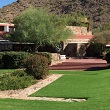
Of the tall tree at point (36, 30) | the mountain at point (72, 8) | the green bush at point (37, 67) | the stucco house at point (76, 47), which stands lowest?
the green bush at point (37, 67)

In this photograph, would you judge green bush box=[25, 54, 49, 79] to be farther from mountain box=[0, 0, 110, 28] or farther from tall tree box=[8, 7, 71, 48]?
mountain box=[0, 0, 110, 28]

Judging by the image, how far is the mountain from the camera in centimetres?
9006

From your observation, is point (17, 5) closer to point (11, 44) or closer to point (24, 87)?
point (11, 44)

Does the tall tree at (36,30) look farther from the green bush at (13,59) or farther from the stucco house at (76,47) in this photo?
the stucco house at (76,47)

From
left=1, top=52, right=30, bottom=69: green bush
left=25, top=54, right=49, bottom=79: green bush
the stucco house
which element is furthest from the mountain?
left=25, top=54, right=49, bottom=79: green bush

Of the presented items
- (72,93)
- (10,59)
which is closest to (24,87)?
(72,93)

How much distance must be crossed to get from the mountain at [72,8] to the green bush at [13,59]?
57.8 metres

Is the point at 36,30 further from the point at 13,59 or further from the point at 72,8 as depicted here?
the point at 72,8

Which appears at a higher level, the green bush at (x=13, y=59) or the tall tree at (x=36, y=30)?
the tall tree at (x=36, y=30)

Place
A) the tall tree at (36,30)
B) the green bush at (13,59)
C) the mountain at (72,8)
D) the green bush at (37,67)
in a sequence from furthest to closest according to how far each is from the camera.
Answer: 1. the mountain at (72,8)
2. the tall tree at (36,30)
3. the green bush at (13,59)
4. the green bush at (37,67)

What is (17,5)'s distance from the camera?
104312mm

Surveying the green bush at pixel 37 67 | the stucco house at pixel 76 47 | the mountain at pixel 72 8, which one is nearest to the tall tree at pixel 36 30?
the stucco house at pixel 76 47

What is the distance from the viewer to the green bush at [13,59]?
105 ft

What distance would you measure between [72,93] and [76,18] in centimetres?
6212
